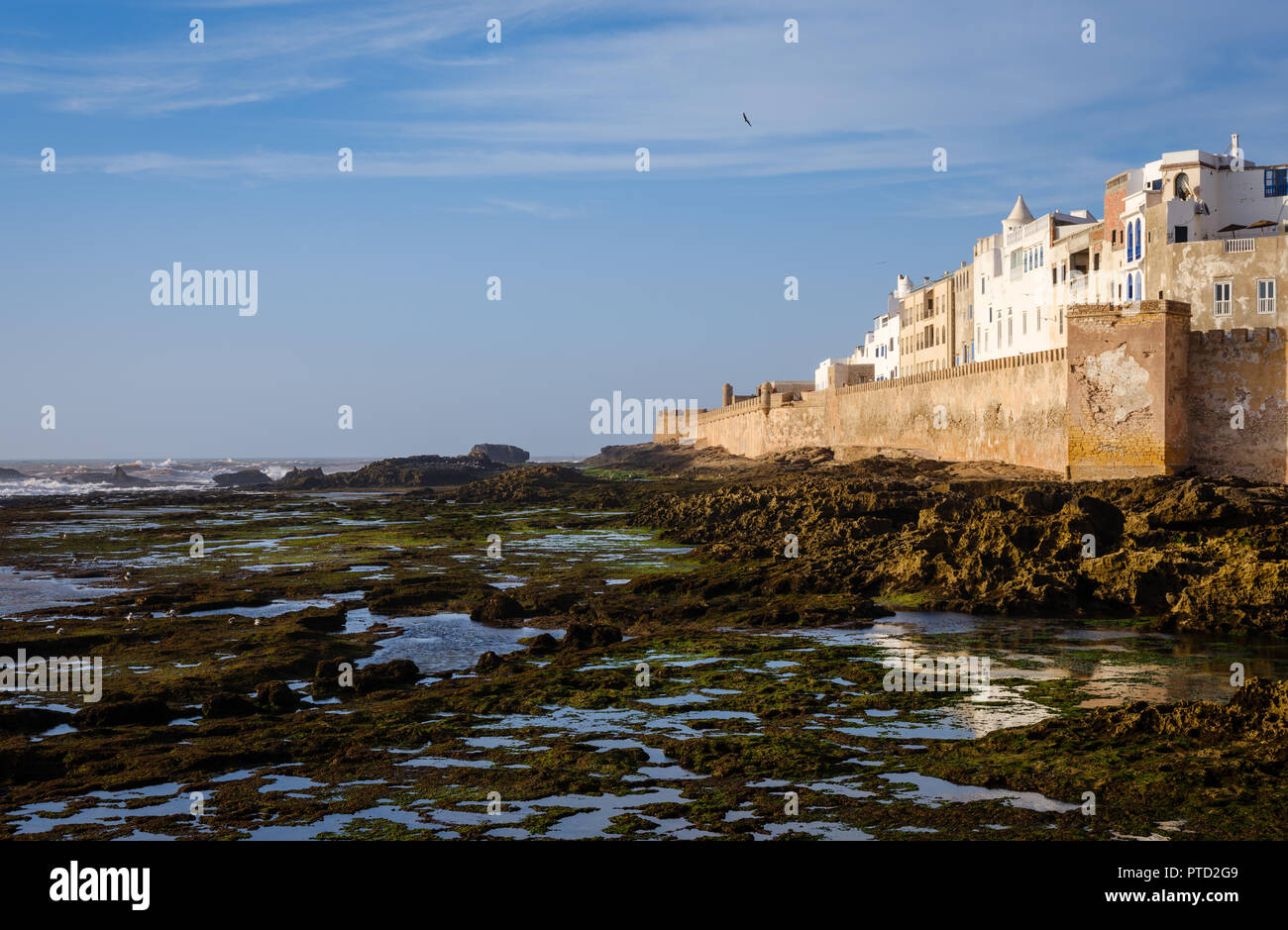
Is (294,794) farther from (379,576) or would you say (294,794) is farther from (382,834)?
(379,576)

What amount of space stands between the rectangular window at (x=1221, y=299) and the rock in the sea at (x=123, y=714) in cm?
3731

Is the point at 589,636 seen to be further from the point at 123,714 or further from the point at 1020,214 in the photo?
the point at 1020,214

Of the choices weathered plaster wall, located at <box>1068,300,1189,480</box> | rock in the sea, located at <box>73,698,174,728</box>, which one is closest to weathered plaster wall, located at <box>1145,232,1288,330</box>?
weathered plaster wall, located at <box>1068,300,1189,480</box>

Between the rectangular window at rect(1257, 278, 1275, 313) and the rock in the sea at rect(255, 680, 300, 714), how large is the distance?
3643 cm

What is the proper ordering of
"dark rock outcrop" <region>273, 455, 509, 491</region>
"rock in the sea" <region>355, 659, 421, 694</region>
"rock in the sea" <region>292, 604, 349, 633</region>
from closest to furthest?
"rock in the sea" <region>355, 659, 421, 694</region>, "rock in the sea" <region>292, 604, 349, 633</region>, "dark rock outcrop" <region>273, 455, 509, 491</region>

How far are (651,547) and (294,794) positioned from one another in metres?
18.6

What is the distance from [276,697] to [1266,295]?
3682cm

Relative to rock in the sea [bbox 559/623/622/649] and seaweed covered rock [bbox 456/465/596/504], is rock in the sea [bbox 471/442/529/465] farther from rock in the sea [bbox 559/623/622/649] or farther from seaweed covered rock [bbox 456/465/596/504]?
rock in the sea [bbox 559/623/622/649]

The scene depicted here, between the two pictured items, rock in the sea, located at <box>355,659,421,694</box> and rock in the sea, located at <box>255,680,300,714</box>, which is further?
rock in the sea, located at <box>355,659,421,694</box>

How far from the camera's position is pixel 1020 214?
57281mm

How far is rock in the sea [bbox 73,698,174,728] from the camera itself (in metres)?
10.3

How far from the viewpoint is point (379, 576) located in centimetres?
2220

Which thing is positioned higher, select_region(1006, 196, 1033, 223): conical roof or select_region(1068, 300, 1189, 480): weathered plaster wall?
select_region(1006, 196, 1033, 223): conical roof
